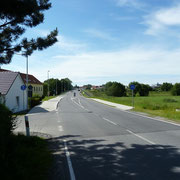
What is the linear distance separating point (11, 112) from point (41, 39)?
3554 millimetres

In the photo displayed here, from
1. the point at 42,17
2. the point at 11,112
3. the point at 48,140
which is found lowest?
the point at 48,140

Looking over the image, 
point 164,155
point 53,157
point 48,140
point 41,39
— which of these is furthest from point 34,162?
point 41,39

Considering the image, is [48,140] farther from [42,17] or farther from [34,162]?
[42,17]

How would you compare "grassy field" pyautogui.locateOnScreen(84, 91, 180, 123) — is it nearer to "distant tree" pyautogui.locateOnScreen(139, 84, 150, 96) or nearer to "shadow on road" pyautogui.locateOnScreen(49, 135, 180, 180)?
"shadow on road" pyautogui.locateOnScreen(49, 135, 180, 180)

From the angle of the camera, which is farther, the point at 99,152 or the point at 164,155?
the point at 99,152

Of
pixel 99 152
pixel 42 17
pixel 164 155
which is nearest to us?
pixel 164 155

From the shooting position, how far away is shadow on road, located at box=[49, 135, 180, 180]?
443 cm

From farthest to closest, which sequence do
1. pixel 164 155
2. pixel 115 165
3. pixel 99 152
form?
1. pixel 99 152
2. pixel 164 155
3. pixel 115 165

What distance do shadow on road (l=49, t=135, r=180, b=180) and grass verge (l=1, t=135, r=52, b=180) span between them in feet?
1.51

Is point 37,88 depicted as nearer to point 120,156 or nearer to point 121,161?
point 120,156

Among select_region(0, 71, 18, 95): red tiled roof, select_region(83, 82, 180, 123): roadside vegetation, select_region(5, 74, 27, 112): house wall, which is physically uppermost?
select_region(0, 71, 18, 95): red tiled roof

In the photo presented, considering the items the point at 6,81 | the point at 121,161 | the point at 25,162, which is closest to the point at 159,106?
the point at 6,81

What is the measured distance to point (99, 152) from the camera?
20.5ft

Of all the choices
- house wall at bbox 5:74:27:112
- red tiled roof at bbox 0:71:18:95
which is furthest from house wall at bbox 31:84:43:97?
red tiled roof at bbox 0:71:18:95
